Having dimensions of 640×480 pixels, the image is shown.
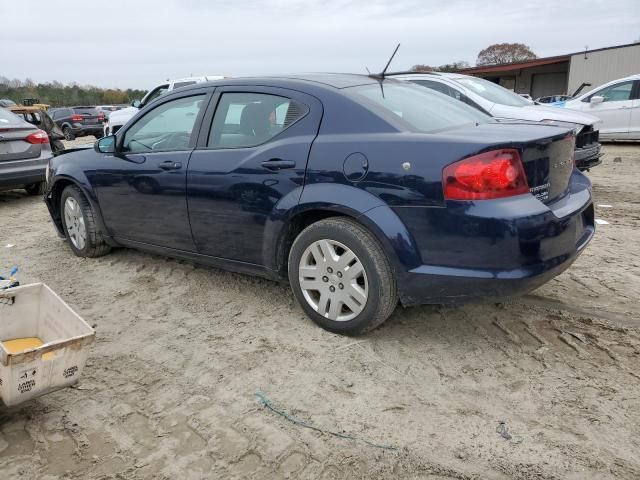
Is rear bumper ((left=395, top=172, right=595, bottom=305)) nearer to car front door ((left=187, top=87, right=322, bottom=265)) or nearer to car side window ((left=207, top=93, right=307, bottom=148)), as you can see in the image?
car front door ((left=187, top=87, right=322, bottom=265))

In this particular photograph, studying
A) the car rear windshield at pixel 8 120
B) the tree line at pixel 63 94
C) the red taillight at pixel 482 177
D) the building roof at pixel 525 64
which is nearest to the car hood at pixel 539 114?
the red taillight at pixel 482 177

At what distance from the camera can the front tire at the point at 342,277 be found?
3.04 meters

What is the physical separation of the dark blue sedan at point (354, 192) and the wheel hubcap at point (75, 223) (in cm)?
77

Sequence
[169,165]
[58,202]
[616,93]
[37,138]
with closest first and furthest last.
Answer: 1. [169,165]
2. [58,202]
3. [37,138]
4. [616,93]

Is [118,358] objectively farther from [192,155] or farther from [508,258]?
[508,258]

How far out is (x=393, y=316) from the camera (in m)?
3.57

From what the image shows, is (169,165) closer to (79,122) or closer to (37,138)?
(37,138)

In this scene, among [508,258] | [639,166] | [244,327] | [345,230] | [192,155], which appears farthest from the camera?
[639,166]

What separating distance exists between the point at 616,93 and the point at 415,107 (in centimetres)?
1107

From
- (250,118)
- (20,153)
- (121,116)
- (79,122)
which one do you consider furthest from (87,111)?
(250,118)

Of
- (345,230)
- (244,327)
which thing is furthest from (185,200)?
(345,230)

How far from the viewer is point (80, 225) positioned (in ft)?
16.1

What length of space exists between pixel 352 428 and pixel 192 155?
225 centimetres

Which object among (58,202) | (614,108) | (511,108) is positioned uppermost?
(614,108)
